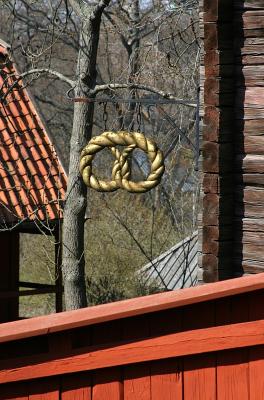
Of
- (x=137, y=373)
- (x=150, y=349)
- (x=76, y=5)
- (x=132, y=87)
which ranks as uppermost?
(x=76, y=5)

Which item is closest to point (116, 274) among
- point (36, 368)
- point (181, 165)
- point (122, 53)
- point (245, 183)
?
point (181, 165)

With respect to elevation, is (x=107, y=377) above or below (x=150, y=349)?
below

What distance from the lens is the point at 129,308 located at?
12.7ft

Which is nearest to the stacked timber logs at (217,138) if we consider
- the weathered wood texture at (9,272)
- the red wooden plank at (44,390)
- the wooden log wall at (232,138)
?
the wooden log wall at (232,138)

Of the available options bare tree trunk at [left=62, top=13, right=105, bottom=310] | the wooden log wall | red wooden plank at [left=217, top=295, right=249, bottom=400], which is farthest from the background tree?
red wooden plank at [left=217, top=295, right=249, bottom=400]

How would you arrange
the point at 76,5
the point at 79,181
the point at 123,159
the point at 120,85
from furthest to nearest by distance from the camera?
the point at 76,5 → the point at 79,181 → the point at 120,85 → the point at 123,159

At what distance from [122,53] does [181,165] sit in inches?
132

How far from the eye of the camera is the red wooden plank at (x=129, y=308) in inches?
147

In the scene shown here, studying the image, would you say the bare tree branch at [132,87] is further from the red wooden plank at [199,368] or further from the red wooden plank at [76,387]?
the red wooden plank at [199,368]

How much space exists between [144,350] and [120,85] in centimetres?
881

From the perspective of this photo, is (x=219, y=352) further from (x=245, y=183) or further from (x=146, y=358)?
(x=245, y=183)

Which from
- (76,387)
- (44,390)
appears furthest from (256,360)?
(44,390)

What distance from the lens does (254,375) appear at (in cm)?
379

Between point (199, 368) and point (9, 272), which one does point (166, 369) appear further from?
point (9, 272)
